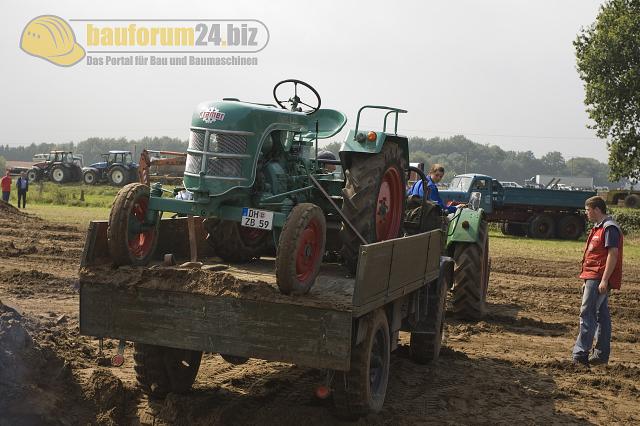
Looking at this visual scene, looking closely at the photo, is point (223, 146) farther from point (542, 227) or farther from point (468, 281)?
point (542, 227)

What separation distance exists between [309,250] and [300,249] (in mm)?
142

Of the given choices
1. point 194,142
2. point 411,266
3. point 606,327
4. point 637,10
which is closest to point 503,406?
point 411,266

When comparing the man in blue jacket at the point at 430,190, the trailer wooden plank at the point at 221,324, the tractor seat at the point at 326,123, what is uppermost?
the tractor seat at the point at 326,123

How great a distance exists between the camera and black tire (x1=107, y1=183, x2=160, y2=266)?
5352 mm

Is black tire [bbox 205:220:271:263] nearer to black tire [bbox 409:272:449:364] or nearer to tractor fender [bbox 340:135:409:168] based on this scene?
tractor fender [bbox 340:135:409:168]

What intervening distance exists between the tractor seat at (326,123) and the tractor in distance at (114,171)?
36.4 metres

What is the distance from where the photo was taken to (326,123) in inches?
288

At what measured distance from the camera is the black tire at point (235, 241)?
666cm

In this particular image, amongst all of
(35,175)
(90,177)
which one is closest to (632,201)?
(90,177)

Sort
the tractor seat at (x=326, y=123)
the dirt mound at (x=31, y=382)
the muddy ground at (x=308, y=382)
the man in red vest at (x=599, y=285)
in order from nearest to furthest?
the dirt mound at (x=31, y=382) → the muddy ground at (x=308, y=382) → the tractor seat at (x=326, y=123) → the man in red vest at (x=599, y=285)

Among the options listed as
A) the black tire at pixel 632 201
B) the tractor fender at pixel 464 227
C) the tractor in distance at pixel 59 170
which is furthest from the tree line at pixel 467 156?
the tractor fender at pixel 464 227

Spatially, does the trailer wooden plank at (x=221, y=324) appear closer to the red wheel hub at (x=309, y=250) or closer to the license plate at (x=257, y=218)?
the red wheel hub at (x=309, y=250)

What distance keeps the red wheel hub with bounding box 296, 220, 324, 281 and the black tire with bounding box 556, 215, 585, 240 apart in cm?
2260

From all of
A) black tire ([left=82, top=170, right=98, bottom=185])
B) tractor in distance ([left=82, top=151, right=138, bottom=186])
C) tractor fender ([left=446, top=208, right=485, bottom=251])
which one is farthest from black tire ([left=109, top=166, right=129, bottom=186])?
tractor fender ([left=446, top=208, right=485, bottom=251])
